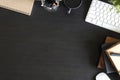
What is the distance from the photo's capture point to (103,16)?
1076 millimetres

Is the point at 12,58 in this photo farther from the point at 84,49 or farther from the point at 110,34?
the point at 110,34

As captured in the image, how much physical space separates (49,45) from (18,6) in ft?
0.69

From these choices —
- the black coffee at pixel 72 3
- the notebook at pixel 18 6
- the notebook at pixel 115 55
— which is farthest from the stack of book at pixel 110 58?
the notebook at pixel 18 6

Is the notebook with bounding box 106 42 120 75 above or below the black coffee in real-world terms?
below

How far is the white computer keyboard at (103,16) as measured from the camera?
107cm

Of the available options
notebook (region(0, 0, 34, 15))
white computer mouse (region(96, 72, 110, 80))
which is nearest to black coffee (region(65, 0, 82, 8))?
notebook (region(0, 0, 34, 15))

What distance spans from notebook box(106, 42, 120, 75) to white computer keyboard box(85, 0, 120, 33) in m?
0.10

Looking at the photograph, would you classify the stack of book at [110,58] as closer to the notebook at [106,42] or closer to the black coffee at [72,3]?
the notebook at [106,42]

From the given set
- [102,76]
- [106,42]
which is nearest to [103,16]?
[106,42]

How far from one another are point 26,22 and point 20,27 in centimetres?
3

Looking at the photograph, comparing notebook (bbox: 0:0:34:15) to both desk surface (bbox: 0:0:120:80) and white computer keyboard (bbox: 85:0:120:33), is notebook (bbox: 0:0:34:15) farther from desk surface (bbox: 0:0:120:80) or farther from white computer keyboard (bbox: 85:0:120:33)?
white computer keyboard (bbox: 85:0:120:33)

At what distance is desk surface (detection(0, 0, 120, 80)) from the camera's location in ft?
3.27

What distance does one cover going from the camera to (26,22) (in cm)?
105

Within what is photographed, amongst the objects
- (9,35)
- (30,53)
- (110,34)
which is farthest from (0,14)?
(110,34)
